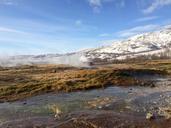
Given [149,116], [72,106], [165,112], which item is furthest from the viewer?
[72,106]

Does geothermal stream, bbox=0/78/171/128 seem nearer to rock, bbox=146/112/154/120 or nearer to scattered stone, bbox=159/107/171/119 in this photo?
scattered stone, bbox=159/107/171/119

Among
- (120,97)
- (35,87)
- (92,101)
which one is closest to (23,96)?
(35,87)

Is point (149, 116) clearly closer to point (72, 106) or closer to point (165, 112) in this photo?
point (165, 112)

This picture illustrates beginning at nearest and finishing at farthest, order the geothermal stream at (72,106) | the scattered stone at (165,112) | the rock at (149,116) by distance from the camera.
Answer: the rock at (149,116), the scattered stone at (165,112), the geothermal stream at (72,106)

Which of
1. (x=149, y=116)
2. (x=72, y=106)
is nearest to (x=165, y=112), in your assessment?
(x=149, y=116)

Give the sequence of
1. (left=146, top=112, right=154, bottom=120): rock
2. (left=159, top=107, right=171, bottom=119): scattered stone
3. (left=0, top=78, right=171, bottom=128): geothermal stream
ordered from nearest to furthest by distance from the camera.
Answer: (left=146, top=112, right=154, bottom=120): rock < (left=159, top=107, right=171, bottom=119): scattered stone < (left=0, top=78, right=171, bottom=128): geothermal stream

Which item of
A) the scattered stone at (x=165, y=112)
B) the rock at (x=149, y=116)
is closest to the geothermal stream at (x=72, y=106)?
the scattered stone at (x=165, y=112)

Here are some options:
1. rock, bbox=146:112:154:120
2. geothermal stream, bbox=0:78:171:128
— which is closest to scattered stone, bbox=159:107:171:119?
geothermal stream, bbox=0:78:171:128

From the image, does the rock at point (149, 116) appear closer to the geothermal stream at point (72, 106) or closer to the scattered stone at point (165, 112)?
the geothermal stream at point (72, 106)

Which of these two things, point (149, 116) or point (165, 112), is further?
point (165, 112)

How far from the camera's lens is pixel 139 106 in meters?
38.8

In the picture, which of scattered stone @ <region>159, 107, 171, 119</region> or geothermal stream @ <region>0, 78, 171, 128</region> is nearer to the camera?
scattered stone @ <region>159, 107, 171, 119</region>

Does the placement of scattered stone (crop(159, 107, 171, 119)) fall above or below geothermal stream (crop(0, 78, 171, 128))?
below

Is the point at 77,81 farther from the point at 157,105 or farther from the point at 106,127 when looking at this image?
the point at 106,127
